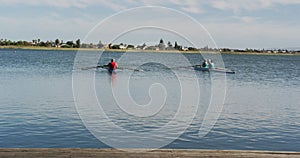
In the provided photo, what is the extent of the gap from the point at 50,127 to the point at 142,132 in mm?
3853

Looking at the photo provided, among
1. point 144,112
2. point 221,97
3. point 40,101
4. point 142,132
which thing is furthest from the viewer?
point 221,97

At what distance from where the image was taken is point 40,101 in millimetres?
24516

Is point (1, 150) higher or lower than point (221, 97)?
higher

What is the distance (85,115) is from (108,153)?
12091mm

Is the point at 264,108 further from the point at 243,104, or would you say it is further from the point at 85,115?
the point at 85,115

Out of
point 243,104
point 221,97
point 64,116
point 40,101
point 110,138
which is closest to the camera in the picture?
point 110,138

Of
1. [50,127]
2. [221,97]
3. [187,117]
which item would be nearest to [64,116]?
[50,127]

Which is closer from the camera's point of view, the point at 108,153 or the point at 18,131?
the point at 108,153

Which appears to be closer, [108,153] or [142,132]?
[108,153]

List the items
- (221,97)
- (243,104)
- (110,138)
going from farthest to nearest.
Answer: (221,97) < (243,104) < (110,138)

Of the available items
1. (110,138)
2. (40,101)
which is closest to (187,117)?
(110,138)

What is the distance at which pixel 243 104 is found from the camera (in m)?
26.2

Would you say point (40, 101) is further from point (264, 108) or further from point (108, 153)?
point (108, 153)

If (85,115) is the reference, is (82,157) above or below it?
above
